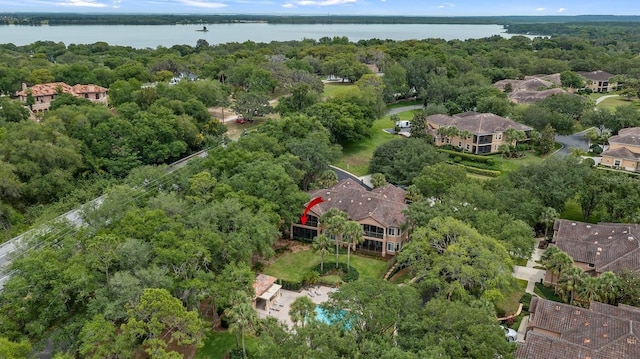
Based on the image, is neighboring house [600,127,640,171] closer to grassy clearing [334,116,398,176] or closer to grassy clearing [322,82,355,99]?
grassy clearing [334,116,398,176]

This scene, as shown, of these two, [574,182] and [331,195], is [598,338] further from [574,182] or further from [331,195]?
[331,195]

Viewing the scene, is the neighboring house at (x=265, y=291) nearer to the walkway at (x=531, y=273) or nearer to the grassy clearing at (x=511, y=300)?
the grassy clearing at (x=511, y=300)

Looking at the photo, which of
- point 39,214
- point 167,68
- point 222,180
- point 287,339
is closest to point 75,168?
point 39,214

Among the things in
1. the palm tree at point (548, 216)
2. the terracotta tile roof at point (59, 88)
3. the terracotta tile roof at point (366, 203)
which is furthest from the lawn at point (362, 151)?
the terracotta tile roof at point (59, 88)

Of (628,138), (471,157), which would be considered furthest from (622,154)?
(471,157)

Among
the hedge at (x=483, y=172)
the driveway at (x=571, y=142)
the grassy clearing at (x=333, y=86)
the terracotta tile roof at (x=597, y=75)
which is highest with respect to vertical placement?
the terracotta tile roof at (x=597, y=75)

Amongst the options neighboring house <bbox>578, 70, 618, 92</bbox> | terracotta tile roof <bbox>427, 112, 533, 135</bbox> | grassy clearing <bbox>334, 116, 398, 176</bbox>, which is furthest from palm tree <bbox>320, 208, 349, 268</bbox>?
neighboring house <bbox>578, 70, 618, 92</bbox>
